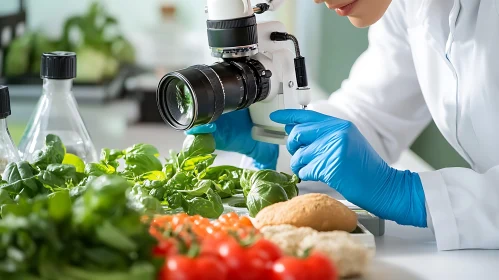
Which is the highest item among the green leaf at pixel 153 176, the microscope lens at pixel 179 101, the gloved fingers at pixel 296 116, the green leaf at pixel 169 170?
the microscope lens at pixel 179 101

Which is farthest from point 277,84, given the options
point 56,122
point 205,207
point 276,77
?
point 56,122

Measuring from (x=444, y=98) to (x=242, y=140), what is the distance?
0.46 meters

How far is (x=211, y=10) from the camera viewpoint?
1.28 meters

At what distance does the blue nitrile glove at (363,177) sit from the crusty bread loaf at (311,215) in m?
0.16

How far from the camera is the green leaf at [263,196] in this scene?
4.02ft

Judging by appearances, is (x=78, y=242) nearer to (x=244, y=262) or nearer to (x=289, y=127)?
(x=244, y=262)

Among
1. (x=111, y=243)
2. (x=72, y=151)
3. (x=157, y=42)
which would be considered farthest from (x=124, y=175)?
(x=157, y=42)

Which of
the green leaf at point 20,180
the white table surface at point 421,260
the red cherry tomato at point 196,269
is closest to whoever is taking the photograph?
the red cherry tomato at point 196,269

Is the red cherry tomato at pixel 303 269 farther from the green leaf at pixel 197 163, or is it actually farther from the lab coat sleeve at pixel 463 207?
the green leaf at pixel 197 163

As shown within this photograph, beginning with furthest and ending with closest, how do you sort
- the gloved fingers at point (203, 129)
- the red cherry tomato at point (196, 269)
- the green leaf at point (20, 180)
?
the gloved fingers at point (203, 129) → the green leaf at point (20, 180) → the red cherry tomato at point (196, 269)

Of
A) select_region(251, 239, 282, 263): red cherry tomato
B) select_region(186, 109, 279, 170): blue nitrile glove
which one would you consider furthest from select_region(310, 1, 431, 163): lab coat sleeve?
select_region(251, 239, 282, 263): red cherry tomato

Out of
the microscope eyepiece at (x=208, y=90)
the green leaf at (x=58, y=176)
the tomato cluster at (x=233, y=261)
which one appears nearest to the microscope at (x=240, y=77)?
the microscope eyepiece at (x=208, y=90)

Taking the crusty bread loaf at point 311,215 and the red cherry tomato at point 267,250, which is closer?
the red cherry tomato at point 267,250

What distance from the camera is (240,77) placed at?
1322mm
